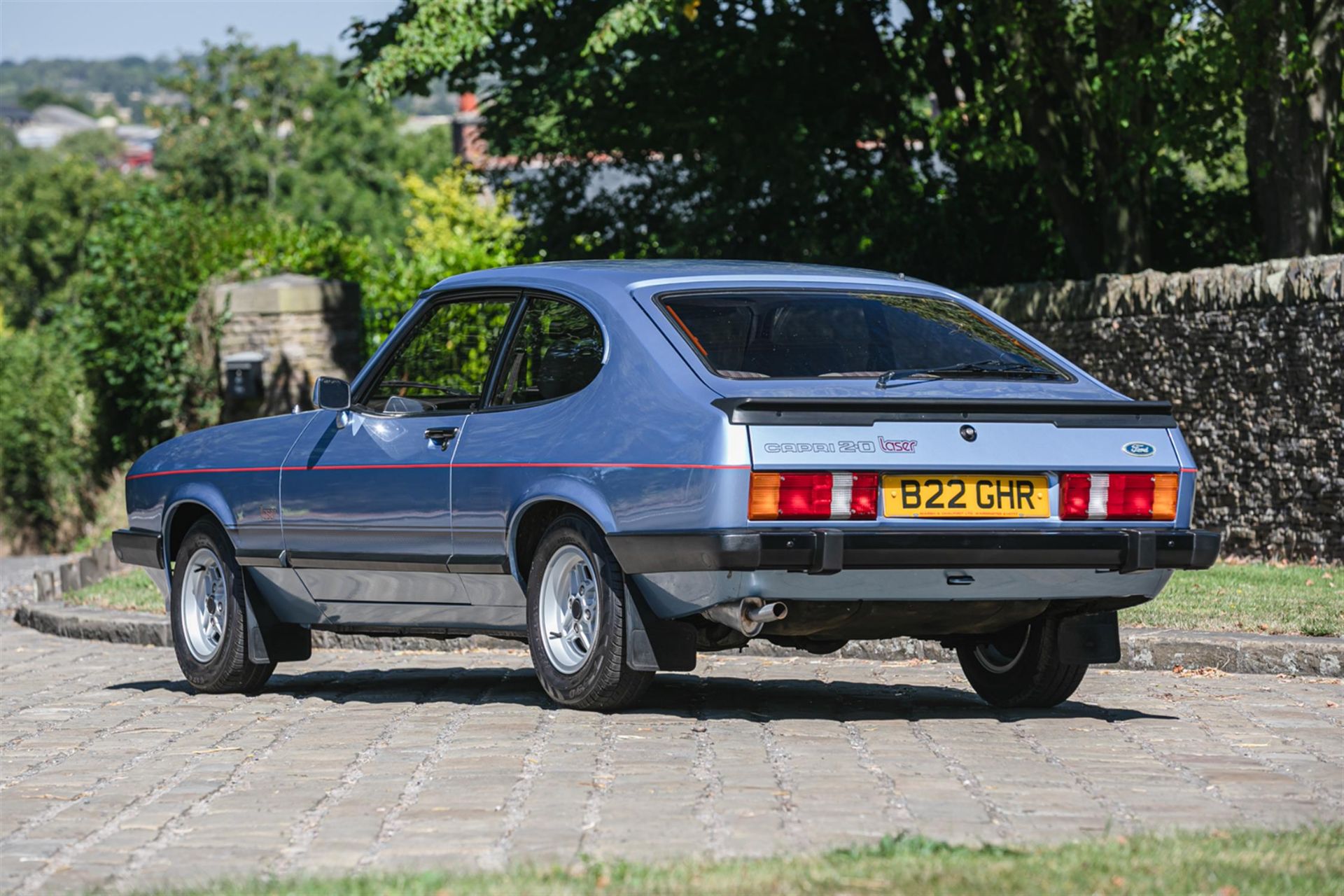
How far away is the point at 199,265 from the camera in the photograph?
70.9ft

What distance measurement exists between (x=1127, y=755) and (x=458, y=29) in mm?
12357

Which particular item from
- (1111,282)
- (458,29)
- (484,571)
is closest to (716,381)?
(484,571)

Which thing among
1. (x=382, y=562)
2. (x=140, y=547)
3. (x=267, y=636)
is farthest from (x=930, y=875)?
(x=140, y=547)

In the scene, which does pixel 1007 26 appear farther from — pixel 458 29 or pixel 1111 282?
pixel 458 29

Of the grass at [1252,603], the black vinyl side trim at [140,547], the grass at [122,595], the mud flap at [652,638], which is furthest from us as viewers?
the grass at [122,595]

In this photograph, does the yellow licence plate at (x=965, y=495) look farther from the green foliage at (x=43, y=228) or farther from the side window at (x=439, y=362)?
the green foliage at (x=43, y=228)

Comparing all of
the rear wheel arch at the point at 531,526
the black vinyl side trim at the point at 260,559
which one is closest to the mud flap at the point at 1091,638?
the rear wheel arch at the point at 531,526

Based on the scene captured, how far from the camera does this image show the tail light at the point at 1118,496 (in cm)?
681

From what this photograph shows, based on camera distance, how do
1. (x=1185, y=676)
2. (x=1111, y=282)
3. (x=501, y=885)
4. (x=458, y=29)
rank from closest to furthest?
(x=501, y=885)
(x=1185, y=676)
(x=1111, y=282)
(x=458, y=29)

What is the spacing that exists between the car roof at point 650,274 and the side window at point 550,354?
0.12 meters

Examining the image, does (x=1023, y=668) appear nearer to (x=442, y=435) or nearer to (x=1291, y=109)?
(x=442, y=435)

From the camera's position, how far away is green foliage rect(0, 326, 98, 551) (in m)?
25.2

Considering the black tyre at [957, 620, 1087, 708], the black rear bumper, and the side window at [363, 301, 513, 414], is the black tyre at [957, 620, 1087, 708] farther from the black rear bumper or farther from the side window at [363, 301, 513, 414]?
the side window at [363, 301, 513, 414]

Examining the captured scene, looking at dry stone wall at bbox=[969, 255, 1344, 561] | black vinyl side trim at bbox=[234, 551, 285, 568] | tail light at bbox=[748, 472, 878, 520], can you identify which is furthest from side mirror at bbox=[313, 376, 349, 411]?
dry stone wall at bbox=[969, 255, 1344, 561]
